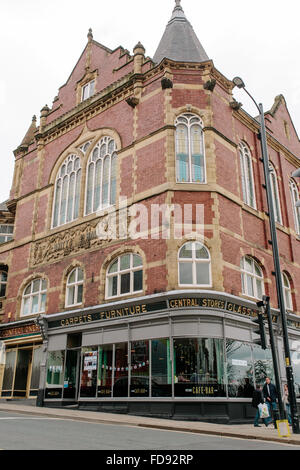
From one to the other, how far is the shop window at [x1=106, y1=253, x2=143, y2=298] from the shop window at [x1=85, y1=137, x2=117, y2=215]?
11.3ft

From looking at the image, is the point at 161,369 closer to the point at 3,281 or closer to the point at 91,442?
the point at 91,442

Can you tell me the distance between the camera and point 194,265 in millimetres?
17672

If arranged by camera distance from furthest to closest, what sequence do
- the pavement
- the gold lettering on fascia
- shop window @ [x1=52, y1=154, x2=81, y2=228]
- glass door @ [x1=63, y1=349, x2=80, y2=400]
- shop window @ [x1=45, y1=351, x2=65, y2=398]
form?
shop window @ [x1=52, y1=154, x2=81, y2=228] → shop window @ [x1=45, y1=351, x2=65, y2=398] → glass door @ [x1=63, y1=349, x2=80, y2=400] → the gold lettering on fascia → the pavement

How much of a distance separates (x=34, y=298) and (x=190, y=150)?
1227 cm

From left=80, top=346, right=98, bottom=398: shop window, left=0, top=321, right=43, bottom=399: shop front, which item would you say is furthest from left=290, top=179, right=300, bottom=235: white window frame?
left=0, top=321, right=43, bottom=399: shop front

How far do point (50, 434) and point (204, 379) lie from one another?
7.45 metres

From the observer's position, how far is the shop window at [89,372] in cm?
1891

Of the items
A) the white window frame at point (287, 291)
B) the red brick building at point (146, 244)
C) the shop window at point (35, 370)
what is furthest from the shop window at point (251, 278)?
the shop window at point (35, 370)

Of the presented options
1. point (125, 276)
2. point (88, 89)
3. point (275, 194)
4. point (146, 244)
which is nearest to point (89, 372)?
point (125, 276)

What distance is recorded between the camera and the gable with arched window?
1944 cm

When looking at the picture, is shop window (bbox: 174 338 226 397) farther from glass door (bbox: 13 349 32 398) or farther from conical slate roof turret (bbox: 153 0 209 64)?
conical slate roof turret (bbox: 153 0 209 64)

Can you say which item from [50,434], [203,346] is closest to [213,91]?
[203,346]
